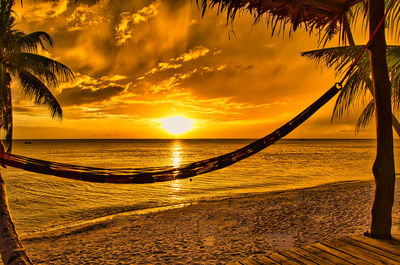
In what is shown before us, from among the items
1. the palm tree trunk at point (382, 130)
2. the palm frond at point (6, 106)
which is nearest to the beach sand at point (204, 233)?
the palm tree trunk at point (382, 130)

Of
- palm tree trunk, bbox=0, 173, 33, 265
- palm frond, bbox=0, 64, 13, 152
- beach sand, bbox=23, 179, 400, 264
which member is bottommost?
beach sand, bbox=23, 179, 400, 264

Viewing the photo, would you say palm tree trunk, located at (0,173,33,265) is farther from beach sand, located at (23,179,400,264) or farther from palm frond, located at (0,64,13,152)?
palm frond, located at (0,64,13,152)

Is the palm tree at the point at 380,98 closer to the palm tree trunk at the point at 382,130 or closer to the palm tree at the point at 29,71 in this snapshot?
the palm tree trunk at the point at 382,130

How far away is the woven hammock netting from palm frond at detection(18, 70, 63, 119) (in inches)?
386

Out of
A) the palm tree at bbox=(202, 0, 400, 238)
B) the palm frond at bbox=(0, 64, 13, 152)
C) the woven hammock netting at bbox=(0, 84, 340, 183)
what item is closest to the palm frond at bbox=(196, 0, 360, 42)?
the palm tree at bbox=(202, 0, 400, 238)

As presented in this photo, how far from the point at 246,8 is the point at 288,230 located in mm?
4474

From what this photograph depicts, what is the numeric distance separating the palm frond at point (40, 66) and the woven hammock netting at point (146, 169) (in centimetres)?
934

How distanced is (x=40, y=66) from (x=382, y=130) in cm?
1145

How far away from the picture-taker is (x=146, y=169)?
99.0 inches

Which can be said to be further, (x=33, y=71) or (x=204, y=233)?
(x=33, y=71)

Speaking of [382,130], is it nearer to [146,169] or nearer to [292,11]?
[292,11]

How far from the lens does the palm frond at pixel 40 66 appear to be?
9.86m

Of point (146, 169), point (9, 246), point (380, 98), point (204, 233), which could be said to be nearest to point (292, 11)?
point (380, 98)

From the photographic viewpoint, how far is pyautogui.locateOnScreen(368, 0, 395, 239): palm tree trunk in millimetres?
2568
